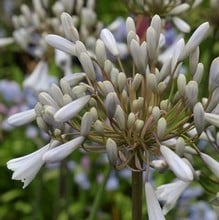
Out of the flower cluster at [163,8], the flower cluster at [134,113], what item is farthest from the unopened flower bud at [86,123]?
the flower cluster at [163,8]

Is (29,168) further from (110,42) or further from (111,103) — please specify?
(110,42)

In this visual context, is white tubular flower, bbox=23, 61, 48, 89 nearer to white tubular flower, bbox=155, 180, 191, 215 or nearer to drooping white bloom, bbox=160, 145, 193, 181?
white tubular flower, bbox=155, 180, 191, 215

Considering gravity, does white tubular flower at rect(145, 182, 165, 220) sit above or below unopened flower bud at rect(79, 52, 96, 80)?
below

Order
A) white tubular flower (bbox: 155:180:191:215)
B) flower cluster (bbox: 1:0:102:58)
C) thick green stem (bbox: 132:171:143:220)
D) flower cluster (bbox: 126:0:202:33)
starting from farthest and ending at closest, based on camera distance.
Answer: flower cluster (bbox: 1:0:102:58), flower cluster (bbox: 126:0:202:33), white tubular flower (bbox: 155:180:191:215), thick green stem (bbox: 132:171:143:220)

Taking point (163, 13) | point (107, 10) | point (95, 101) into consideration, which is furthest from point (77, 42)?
point (107, 10)

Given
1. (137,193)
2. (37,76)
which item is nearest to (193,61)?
(137,193)

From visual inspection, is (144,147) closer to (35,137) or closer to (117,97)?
(117,97)

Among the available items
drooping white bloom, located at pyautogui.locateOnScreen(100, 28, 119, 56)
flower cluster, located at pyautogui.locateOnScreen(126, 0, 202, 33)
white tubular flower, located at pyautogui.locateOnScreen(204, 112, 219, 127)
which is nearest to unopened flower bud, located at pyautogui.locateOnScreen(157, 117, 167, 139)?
white tubular flower, located at pyautogui.locateOnScreen(204, 112, 219, 127)
